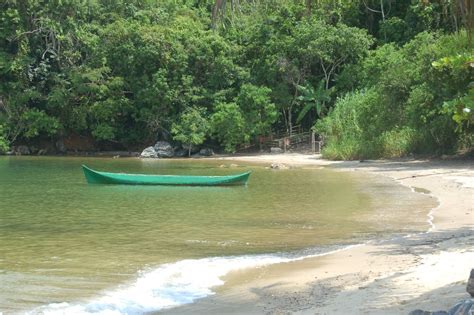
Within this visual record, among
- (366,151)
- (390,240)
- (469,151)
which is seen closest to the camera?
(390,240)

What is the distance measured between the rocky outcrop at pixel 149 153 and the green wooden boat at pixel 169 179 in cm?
1508

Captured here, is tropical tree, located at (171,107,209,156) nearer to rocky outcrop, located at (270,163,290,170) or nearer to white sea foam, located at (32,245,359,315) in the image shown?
rocky outcrop, located at (270,163,290,170)

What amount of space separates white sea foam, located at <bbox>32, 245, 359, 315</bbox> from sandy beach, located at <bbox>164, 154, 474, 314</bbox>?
0.86 ft

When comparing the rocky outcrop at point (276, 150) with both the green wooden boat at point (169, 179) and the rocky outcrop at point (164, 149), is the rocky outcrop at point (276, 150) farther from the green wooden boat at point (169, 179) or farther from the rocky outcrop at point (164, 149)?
the green wooden boat at point (169, 179)

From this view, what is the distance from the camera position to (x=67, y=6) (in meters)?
39.0

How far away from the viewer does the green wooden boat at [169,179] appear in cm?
2126

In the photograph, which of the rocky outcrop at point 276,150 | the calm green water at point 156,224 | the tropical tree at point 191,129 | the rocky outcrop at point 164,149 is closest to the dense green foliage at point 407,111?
the rocky outcrop at point 276,150

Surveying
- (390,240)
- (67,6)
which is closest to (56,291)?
(390,240)

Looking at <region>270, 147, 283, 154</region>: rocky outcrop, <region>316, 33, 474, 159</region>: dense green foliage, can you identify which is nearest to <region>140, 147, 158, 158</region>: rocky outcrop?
<region>270, 147, 283, 154</region>: rocky outcrop

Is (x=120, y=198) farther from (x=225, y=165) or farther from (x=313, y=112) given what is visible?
(x=313, y=112)

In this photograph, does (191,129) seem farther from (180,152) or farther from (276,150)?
(276,150)

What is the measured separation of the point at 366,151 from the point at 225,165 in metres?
6.73

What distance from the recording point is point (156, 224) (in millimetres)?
13695

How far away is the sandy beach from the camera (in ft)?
19.6
